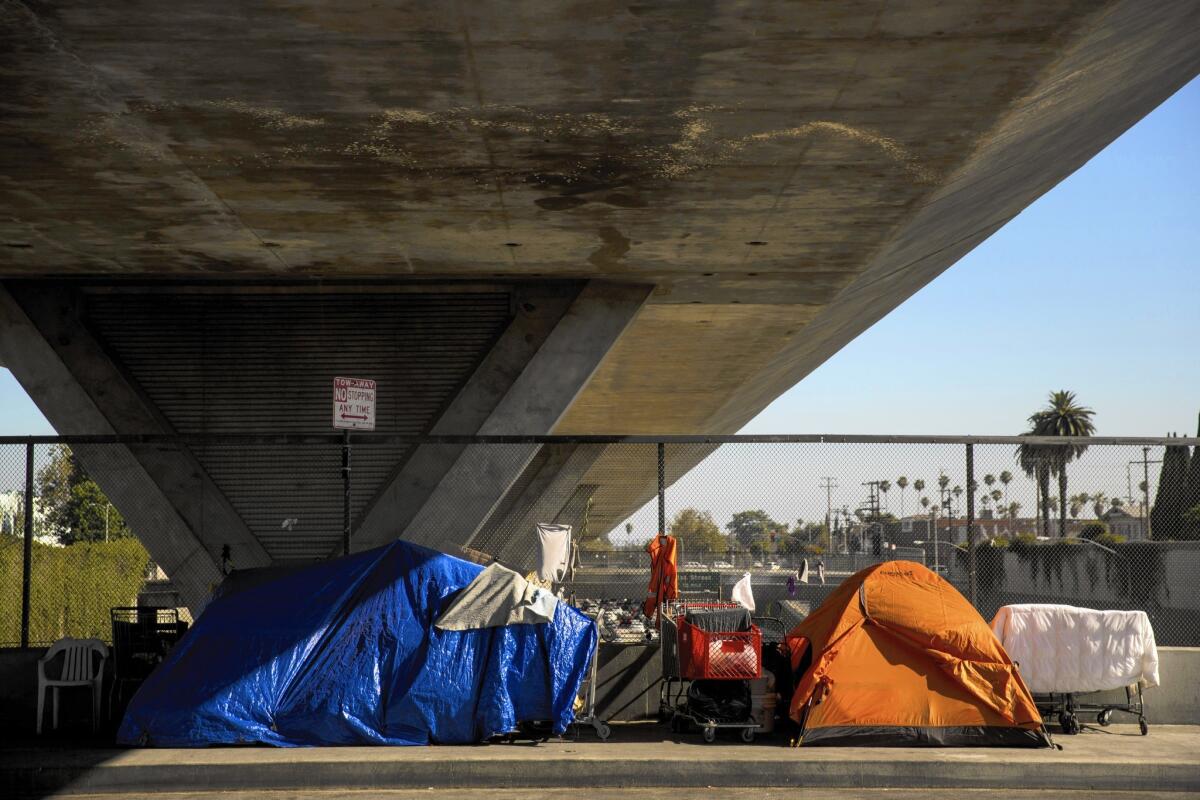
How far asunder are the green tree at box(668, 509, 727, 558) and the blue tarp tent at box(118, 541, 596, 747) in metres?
1.91

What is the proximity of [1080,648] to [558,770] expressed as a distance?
4.91 meters

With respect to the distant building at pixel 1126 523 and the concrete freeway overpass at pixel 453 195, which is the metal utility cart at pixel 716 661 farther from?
the distant building at pixel 1126 523

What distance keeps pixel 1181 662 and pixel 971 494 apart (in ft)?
8.18

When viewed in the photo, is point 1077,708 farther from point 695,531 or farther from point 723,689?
point 695,531

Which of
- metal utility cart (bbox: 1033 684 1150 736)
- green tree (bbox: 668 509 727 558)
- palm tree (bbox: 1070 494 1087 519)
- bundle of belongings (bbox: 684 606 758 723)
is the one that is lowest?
metal utility cart (bbox: 1033 684 1150 736)

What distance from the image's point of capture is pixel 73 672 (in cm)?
1133

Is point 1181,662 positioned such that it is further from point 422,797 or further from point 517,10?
point 517,10

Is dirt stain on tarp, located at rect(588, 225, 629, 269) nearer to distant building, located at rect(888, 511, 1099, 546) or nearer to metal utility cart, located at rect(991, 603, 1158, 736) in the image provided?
distant building, located at rect(888, 511, 1099, 546)

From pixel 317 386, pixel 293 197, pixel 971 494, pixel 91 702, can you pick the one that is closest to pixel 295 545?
pixel 317 386

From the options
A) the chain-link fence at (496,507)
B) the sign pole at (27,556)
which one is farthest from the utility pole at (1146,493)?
the sign pole at (27,556)

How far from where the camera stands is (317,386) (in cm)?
1502

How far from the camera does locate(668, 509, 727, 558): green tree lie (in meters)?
12.5

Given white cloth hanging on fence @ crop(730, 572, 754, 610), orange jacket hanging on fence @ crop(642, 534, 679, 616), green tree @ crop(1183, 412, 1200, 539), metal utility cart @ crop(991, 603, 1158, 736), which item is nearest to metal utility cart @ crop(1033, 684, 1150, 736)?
metal utility cart @ crop(991, 603, 1158, 736)

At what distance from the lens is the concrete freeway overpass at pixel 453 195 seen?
7.55 m
